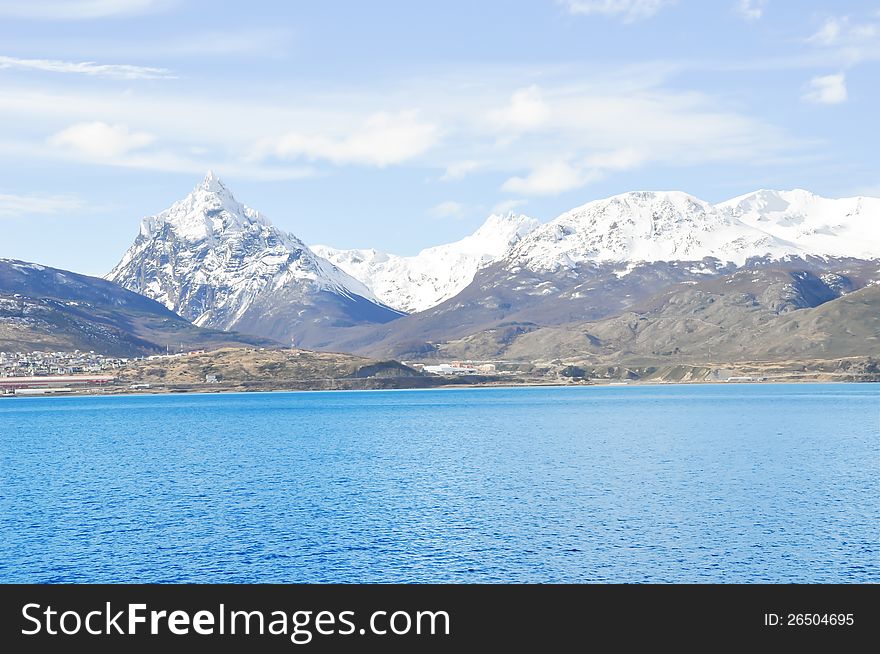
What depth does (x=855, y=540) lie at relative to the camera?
275 feet

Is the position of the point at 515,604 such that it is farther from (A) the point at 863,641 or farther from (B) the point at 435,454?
(B) the point at 435,454

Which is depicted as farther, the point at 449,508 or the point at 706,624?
the point at 449,508

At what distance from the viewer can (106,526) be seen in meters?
96.3

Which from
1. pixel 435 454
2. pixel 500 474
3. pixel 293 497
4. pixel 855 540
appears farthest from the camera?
pixel 435 454

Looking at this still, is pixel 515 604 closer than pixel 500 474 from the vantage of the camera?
Yes

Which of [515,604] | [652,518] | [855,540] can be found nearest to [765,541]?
[855,540]

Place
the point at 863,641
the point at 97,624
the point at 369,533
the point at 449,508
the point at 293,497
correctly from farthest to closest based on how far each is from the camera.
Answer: the point at 293,497 → the point at 449,508 → the point at 369,533 → the point at 863,641 → the point at 97,624

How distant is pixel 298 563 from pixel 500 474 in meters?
59.6

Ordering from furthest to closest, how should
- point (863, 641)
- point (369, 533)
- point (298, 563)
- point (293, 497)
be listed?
1. point (293, 497)
2. point (369, 533)
3. point (298, 563)
4. point (863, 641)

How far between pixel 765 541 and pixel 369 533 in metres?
33.8

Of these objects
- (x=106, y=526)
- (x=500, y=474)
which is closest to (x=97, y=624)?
(x=106, y=526)

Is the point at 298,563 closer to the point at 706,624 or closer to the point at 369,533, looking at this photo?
the point at 369,533

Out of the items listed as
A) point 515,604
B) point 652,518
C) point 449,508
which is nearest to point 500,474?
point 449,508

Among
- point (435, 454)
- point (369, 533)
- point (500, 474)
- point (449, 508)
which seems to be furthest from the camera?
point (435, 454)
